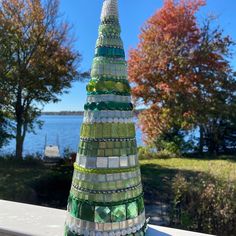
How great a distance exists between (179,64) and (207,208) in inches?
295

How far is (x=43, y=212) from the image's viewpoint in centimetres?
184

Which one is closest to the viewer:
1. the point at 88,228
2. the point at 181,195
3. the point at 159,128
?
the point at 88,228

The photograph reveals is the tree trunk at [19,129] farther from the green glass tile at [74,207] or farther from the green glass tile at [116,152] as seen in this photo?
the green glass tile at [116,152]

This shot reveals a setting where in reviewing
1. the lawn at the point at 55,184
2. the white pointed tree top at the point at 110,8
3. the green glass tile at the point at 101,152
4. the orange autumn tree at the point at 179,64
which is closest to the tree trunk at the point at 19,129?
the lawn at the point at 55,184

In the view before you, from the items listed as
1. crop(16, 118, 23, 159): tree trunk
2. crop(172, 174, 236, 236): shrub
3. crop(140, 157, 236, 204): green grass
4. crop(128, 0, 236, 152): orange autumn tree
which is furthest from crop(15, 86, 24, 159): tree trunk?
crop(172, 174, 236, 236): shrub

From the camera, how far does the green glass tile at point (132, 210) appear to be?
1.24 metres

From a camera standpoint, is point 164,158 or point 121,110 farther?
point 164,158

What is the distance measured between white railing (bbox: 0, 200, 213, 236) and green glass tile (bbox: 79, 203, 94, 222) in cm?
34

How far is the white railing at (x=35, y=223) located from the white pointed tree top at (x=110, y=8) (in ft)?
3.31

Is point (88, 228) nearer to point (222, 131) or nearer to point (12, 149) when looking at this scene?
point (12, 149)

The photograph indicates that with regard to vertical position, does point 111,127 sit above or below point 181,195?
above

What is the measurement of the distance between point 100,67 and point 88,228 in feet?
2.03

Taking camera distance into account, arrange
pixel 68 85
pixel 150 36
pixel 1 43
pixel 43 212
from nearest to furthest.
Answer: pixel 43 212, pixel 1 43, pixel 68 85, pixel 150 36

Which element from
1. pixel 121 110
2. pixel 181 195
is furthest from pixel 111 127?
pixel 181 195
